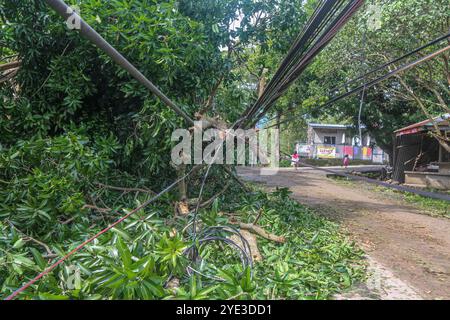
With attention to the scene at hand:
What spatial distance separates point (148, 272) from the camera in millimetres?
2479

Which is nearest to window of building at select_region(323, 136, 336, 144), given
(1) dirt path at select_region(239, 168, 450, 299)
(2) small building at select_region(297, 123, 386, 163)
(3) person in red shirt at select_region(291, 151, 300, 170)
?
(2) small building at select_region(297, 123, 386, 163)

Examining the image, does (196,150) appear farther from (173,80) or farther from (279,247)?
(279,247)

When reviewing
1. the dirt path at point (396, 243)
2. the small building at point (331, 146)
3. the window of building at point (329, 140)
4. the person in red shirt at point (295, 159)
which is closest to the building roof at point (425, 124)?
the dirt path at point (396, 243)

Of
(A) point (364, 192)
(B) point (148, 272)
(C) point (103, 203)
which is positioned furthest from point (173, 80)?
(A) point (364, 192)

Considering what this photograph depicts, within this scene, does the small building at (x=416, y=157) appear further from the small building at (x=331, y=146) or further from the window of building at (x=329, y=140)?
the window of building at (x=329, y=140)

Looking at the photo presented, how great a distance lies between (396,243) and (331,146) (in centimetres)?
2636

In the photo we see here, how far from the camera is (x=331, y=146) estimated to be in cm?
3088

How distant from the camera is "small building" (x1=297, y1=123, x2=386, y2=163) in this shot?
3027 cm

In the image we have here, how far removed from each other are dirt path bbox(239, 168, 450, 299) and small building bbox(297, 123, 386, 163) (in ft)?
67.3

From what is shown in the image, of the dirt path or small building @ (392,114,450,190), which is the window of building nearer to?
small building @ (392,114,450,190)

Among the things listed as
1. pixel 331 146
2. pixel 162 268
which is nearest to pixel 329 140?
pixel 331 146

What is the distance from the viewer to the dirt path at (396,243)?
3.63 meters

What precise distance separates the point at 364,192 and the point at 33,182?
422 inches

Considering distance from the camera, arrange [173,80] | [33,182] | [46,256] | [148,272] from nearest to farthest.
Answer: [148,272]
[46,256]
[33,182]
[173,80]
